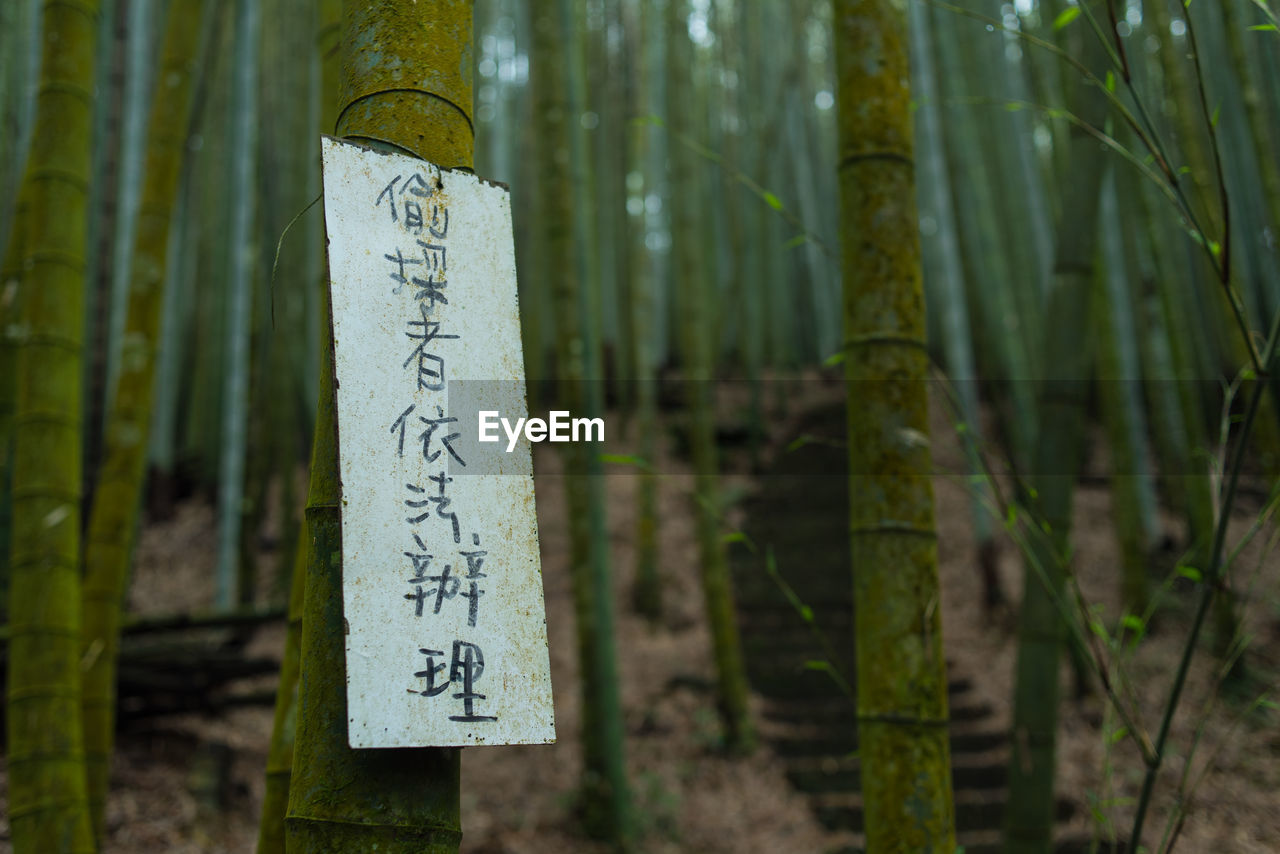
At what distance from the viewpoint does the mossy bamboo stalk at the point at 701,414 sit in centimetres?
456

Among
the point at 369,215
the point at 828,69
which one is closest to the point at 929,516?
the point at 369,215

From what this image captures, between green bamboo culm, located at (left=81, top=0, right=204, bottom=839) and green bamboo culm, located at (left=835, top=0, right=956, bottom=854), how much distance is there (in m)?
1.59

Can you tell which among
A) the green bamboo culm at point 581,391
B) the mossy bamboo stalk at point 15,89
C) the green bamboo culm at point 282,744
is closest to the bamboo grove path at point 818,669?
the green bamboo culm at point 581,391

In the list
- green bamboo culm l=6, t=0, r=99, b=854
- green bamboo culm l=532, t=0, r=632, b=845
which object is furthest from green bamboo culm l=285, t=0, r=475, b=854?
green bamboo culm l=532, t=0, r=632, b=845

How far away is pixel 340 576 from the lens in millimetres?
778

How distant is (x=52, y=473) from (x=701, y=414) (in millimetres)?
4051

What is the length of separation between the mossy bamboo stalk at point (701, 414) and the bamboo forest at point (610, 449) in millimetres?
32

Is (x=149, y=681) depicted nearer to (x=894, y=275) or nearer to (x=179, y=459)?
(x=894, y=275)

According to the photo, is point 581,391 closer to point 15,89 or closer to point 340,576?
point 340,576

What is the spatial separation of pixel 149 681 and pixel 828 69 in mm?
11824

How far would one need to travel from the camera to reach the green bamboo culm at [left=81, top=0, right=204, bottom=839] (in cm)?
200

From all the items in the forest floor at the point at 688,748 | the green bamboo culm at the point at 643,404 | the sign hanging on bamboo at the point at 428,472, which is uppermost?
the green bamboo culm at the point at 643,404

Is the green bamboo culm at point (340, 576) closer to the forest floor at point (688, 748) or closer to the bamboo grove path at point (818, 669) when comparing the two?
the bamboo grove path at point (818, 669)

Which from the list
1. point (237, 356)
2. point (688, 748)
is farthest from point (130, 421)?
point (237, 356)
